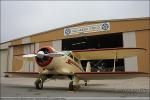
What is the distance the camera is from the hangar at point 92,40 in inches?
937

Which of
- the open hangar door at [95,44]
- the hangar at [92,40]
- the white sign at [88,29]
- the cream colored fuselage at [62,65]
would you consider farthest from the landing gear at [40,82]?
the open hangar door at [95,44]

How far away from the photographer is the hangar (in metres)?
23.8

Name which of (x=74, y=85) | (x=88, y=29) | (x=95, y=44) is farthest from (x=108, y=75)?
(x=95, y=44)

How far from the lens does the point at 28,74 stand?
15555mm

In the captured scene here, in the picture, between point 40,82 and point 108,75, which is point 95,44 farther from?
point 108,75

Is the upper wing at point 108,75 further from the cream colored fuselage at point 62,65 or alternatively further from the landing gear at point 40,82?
the landing gear at point 40,82

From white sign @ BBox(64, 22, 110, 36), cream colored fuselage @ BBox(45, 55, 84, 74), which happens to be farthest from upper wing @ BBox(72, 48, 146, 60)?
white sign @ BBox(64, 22, 110, 36)

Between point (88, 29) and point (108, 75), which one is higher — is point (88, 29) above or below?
above

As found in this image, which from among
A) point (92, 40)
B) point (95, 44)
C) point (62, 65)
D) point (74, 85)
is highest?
point (92, 40)

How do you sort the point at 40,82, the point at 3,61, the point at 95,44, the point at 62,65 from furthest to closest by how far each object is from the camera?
the point at 3,61, the point at 95,44, the point at 40,82, the point at 62,65

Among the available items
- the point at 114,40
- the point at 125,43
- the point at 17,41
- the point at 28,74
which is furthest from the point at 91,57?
the point at 17,41

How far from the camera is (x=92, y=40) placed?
30766 mm

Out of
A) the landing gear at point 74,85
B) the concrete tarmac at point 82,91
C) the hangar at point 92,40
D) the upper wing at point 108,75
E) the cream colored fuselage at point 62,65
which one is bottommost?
the concrete tarmac at point 82,91

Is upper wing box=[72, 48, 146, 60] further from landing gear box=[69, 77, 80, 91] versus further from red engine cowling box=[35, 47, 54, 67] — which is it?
red engine cowling box=[35, 47, 54, 67]
